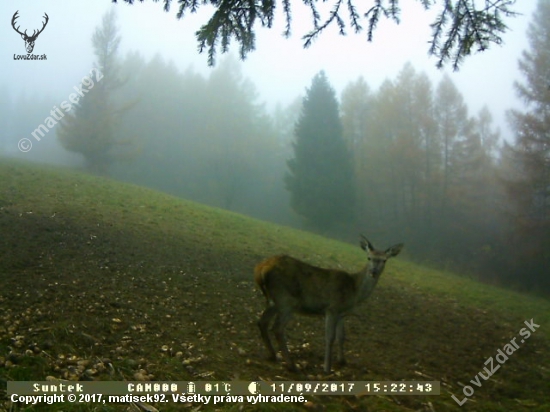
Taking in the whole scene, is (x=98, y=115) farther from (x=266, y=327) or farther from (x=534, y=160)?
(x=266, y=327)

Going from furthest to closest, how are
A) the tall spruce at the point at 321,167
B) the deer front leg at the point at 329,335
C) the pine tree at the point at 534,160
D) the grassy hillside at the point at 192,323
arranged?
the tall spruce at the point at 321,167, the pine tree at the point at 534,160, the deer front leg at the point at 329,335, the grassy hillside at the point at 192,323

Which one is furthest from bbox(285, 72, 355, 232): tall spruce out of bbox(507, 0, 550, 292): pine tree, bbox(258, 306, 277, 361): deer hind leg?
bbox(258, 306, 277, 361): deer hind leg

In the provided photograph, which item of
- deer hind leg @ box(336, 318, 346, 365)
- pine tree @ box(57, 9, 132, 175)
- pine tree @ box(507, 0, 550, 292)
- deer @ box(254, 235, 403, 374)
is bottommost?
deer hind leg @ box(336, 318, 346, 365)

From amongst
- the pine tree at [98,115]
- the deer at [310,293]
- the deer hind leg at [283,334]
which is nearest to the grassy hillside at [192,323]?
the deer hind leg at [283,334]

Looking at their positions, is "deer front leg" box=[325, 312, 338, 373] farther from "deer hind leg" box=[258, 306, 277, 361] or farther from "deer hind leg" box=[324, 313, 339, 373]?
"deer hind leg" box=[258, 306, 277, 361]

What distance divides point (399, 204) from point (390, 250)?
23661mm

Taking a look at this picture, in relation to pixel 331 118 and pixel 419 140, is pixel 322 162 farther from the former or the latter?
pixel 419 140

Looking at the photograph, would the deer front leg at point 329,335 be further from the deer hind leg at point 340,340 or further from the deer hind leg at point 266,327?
the deer hind leg at point 266,327

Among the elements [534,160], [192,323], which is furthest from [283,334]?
[534,160]

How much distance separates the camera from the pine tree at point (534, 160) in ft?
65.8

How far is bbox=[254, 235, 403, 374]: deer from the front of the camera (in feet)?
17.0

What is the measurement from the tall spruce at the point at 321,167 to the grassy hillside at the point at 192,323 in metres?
15.1

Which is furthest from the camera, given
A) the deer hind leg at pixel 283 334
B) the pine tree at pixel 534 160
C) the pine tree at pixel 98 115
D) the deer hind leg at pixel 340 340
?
the pine tree at pixel 98 115

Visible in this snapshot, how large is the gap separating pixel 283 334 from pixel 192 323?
5.07 feet
